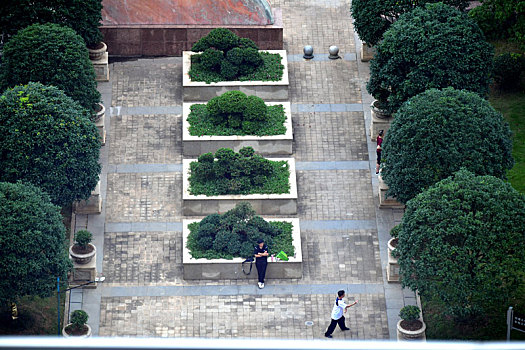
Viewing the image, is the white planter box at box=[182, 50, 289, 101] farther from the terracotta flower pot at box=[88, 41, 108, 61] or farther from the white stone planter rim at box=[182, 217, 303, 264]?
the white stone planter rim at box=[182, 217, 303, 264]

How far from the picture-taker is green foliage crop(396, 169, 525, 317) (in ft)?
72.3

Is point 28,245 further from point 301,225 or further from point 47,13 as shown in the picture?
point 47,13

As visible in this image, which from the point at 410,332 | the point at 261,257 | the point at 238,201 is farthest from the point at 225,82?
the point at 410,332

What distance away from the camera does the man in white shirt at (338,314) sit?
76.4 ft

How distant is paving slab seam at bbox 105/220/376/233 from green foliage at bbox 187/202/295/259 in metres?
1.16

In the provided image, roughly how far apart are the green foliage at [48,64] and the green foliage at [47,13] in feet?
6.89

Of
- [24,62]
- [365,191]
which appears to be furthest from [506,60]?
[24,62]

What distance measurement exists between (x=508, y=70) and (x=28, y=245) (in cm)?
1990

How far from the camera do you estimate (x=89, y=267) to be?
2588cm

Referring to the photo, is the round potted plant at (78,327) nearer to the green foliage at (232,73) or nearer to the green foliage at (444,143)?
the green foliage at (444,143)

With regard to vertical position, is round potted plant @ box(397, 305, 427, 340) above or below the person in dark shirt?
below

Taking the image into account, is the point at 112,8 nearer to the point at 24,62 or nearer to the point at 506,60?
the point at 24,62

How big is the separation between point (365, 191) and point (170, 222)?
658cm

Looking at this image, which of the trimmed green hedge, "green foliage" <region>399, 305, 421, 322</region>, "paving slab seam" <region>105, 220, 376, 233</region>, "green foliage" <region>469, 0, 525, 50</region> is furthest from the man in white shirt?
"green foliage" <region>469, 0, 525, 50</region>
